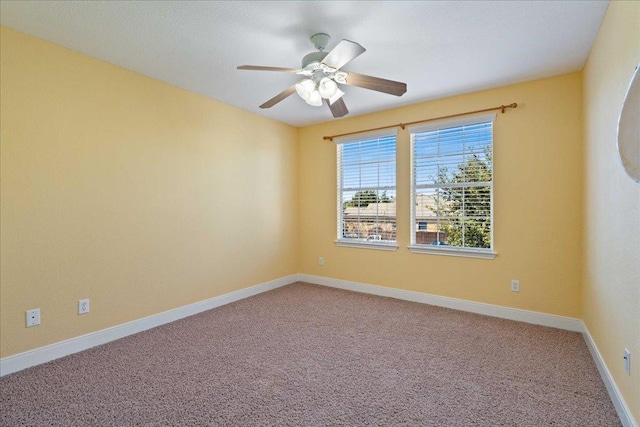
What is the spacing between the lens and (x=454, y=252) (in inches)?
144

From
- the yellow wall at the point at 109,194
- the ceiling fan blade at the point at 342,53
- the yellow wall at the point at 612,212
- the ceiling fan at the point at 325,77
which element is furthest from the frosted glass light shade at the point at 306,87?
the yellow wall at the point at 612,212

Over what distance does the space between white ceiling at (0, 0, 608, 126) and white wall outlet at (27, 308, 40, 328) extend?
2.09m

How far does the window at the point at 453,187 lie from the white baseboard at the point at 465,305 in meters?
0.57

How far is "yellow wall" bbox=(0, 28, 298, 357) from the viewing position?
2305 millimetres

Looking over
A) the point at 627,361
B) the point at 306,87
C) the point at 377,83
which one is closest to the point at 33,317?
the point at 306,87

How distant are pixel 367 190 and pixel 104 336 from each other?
11.1 feet

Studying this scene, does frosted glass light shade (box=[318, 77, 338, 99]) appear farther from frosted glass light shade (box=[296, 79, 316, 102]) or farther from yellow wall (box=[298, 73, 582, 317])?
yellow wall (box=[298, 73, 582, 317])

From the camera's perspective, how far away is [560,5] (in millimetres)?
2016

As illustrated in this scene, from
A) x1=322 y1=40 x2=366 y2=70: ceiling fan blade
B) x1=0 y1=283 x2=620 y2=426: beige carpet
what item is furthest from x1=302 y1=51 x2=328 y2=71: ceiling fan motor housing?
x1=0 y1=283 x2=620 y2=426: beige carpet

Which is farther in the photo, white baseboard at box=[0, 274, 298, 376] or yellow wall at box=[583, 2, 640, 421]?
white baseboard at box=[0, 274, 298, 376]

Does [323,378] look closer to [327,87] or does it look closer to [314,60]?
[327,87]

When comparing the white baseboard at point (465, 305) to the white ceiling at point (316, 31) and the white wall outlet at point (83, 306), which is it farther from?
the white wall outlet at point (83, 306)

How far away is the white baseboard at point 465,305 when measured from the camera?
10.0 feet

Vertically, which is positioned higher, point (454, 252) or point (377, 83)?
point (377, 83)
